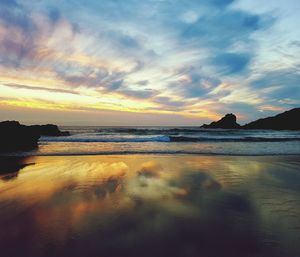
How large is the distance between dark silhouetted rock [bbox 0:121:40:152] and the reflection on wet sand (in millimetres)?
13186

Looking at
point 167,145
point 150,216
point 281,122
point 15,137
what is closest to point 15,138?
point 15,137

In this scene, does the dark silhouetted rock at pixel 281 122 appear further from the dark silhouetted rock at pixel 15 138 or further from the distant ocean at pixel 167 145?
the dark silhouetted rock at pixel 15 138

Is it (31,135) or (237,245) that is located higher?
(31,135)

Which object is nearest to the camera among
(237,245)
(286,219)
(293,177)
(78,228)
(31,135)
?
(237,245)

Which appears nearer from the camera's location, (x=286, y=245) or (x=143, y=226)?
(x=286, y=245)

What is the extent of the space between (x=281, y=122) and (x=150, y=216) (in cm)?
9087

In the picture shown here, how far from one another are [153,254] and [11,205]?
3.56 meters

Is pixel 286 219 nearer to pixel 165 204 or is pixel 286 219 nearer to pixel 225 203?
pixel 225 203

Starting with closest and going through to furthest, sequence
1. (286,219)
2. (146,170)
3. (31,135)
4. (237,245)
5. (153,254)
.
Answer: (153,254), (237,245), (286,219), (146,170), (31,135)

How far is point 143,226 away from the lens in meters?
3.98

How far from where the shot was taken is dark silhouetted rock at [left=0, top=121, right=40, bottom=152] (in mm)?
19309

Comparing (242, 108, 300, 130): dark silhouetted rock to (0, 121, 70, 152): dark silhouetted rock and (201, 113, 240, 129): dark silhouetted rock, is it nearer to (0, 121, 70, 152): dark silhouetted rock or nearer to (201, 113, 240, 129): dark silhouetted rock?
(201, 113, 240, 129): dark silhouetted rock

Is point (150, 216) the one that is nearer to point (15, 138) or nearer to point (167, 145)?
point (167, 145)

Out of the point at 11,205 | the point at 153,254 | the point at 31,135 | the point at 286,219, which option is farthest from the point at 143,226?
the point at 31,135
